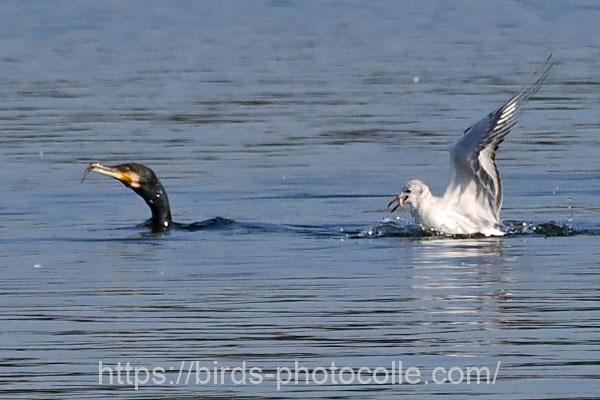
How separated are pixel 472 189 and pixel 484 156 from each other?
17.7 inches

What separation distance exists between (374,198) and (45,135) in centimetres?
536

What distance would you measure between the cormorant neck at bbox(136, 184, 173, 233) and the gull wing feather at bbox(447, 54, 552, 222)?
2.15 meters

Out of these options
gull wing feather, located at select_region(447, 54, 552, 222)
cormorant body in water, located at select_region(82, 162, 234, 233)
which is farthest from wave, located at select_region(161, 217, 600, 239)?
gull wing feather, located at select_region(447, 54, 552, 222)

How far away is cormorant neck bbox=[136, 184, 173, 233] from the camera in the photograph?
54.1 ft

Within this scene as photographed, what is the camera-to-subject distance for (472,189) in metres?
16.7

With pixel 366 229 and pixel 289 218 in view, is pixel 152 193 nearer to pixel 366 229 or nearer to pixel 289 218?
pixel 289 218

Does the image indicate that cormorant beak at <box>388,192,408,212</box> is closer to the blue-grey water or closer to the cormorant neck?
the blue-grey water

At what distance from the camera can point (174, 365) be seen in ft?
33.7

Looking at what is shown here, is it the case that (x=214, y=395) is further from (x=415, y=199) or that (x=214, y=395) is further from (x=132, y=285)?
(x=415, y=199)

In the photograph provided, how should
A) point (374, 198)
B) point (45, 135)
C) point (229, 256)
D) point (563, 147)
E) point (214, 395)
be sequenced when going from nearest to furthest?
point (214, 395)
point (229, 256)
point (374, 198)
point (563, 147)
point (45, 135)

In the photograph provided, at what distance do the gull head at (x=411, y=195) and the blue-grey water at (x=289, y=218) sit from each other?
23 centimetres

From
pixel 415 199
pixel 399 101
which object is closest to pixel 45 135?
pixel 399 101

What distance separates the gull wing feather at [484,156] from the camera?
53.0 feet

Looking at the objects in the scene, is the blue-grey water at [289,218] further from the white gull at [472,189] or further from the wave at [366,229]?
the white gull at [472,189]
